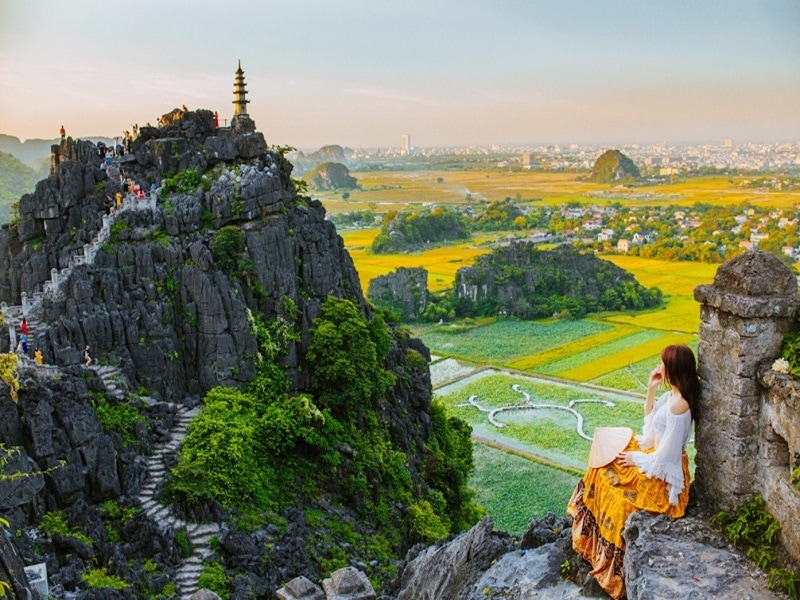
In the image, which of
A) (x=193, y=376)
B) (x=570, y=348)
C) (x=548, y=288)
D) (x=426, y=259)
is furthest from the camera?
(x=426, y=259)

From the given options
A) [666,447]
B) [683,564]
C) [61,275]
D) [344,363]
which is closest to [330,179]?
[344,363]

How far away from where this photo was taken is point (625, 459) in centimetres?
884

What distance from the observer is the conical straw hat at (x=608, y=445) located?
29.3 ft

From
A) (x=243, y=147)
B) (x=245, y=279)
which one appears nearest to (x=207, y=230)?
(x=245, y=279)

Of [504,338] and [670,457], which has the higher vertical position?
[670,457]

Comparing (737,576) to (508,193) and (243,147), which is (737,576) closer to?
(243,147)

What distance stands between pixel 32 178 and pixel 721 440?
168ft

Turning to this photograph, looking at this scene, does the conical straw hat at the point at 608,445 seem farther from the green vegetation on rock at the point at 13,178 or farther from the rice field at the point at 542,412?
the green vegetation on rock at the point at 13,178

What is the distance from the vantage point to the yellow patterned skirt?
8.70m

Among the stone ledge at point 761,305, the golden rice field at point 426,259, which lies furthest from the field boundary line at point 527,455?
the golden rice field at point 426,259

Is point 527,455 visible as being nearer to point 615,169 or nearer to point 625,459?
point 625,459

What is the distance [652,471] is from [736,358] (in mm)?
1435

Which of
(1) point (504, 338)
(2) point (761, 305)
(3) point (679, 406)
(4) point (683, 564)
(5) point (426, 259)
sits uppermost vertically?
(2) point (761, 305)

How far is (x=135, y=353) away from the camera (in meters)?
21.0
